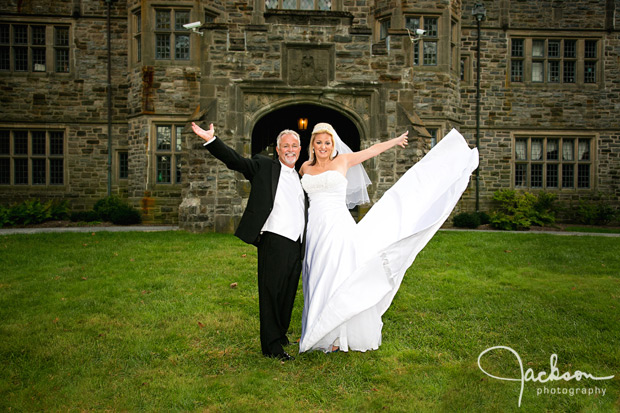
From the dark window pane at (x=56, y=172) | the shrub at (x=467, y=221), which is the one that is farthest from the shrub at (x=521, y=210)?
the dark window pane at (x=56, y=172)

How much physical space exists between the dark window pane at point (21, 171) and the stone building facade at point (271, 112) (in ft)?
0.16

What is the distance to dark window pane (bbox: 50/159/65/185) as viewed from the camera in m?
17.0

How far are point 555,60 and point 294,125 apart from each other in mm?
9737

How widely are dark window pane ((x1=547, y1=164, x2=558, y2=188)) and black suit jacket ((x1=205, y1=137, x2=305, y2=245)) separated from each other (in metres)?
16.1

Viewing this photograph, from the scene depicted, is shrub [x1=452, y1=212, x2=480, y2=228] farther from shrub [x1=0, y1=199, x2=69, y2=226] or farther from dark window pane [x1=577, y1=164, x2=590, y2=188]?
shrub [x1=0, y1=199, x2=69, y2=226]

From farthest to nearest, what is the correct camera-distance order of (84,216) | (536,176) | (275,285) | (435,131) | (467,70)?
(536,176) < (467,70) < (435,131) < (84,216) < (275,285)

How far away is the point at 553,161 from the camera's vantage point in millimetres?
17719

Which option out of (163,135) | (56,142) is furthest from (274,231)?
(56,142)

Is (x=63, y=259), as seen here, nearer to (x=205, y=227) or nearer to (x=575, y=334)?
(x=205, y=227)

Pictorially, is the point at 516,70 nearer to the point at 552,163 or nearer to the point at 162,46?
the point at 552,163

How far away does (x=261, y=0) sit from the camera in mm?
16062

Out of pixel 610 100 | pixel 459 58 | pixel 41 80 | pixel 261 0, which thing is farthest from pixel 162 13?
pixel 610 100

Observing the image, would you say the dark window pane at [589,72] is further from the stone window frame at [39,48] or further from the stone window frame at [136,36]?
the stone window frame at [39,48]

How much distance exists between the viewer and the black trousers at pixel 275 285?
427cm
